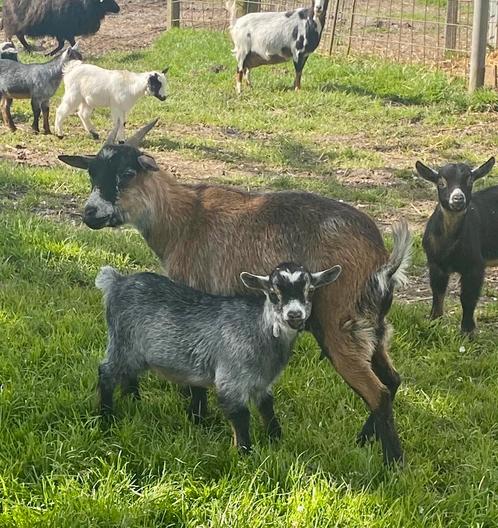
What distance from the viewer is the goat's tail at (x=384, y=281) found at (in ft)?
12.3

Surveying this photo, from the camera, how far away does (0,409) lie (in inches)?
151

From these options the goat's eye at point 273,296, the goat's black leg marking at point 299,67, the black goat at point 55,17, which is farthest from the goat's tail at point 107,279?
the black goat at point 55,17

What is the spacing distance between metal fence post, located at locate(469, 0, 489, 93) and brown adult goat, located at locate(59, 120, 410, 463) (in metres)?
8.18

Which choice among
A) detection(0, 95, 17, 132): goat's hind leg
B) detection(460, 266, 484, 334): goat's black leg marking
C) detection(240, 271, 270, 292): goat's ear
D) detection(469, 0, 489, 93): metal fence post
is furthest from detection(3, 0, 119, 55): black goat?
detection(240, 271, 270, 292): goat's ear

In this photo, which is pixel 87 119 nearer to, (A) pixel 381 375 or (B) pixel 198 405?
(B) pixel 198 405

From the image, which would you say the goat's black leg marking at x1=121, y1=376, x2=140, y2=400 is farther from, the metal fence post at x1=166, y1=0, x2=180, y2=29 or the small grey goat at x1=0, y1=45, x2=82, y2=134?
the metal fence post at x1=166, y1=0, x2=180, y2=29

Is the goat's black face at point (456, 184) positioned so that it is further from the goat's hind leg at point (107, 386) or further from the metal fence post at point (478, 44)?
the metal fence post at point (478, 44)

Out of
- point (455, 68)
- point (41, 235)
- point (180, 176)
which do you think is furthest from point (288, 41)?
point (41, 235)

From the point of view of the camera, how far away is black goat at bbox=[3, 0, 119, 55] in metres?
16.1

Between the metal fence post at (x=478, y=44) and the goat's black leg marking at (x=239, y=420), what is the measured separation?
9.10 meters

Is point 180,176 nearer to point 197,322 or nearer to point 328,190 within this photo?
point 328,190

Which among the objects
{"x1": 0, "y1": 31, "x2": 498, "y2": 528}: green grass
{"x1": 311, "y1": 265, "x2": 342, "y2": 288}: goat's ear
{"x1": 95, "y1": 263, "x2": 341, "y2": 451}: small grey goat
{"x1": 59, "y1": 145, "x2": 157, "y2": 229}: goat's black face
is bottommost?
{"x1": 0, "y1": 31, "x2": 498, "y2": 528}: green grass

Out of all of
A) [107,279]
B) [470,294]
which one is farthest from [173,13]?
[107,279]

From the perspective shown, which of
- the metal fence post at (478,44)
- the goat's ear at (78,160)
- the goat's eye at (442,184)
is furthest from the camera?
the metal fence post at (478,44)
